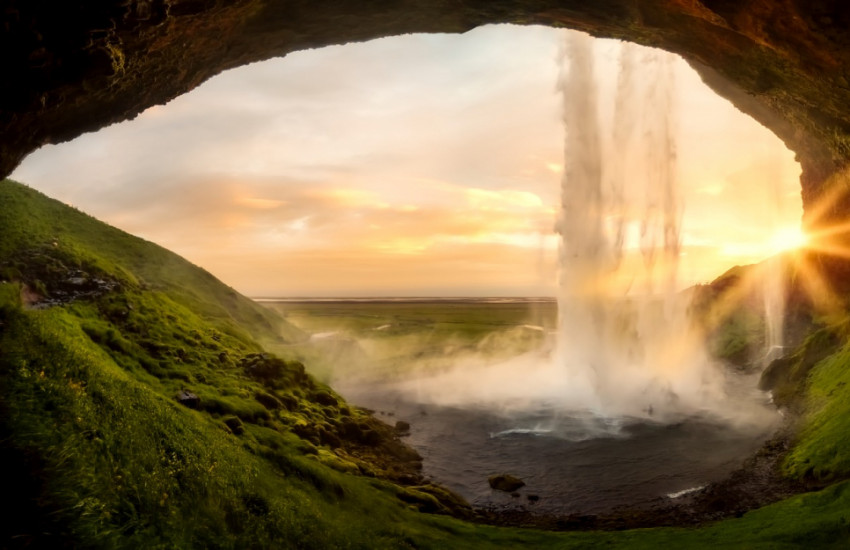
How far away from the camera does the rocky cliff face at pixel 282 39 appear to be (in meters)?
20.1

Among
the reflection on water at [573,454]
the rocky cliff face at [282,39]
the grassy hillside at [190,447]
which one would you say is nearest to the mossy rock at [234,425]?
the grassy hillside at [190,447]

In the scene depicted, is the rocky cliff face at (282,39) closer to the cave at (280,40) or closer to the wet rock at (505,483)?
the cave at (280,40)

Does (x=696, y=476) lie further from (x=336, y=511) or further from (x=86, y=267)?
(x=86, y=267)

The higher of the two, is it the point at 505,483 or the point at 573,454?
the point at 573,454

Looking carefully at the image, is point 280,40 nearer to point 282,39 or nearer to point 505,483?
point 282,39

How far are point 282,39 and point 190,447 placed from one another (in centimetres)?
2561

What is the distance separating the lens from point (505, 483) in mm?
42156

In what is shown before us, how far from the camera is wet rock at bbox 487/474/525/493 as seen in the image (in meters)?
41.7

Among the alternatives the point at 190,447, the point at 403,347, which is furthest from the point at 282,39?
the point at 403,347

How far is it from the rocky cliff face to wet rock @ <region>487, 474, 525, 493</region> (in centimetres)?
3636

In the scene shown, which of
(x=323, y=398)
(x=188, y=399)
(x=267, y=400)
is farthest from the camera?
(x=323, y=398)

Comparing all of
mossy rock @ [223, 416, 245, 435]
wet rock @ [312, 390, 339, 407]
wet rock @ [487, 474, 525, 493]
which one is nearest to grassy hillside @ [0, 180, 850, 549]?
mossy rock @ [223, 416, 245, 435]

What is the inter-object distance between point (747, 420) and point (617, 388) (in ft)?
59.3

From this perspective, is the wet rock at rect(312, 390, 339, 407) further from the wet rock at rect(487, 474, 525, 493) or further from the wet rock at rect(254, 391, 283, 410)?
the wet rock at rect(487, 474, 525, 493)
